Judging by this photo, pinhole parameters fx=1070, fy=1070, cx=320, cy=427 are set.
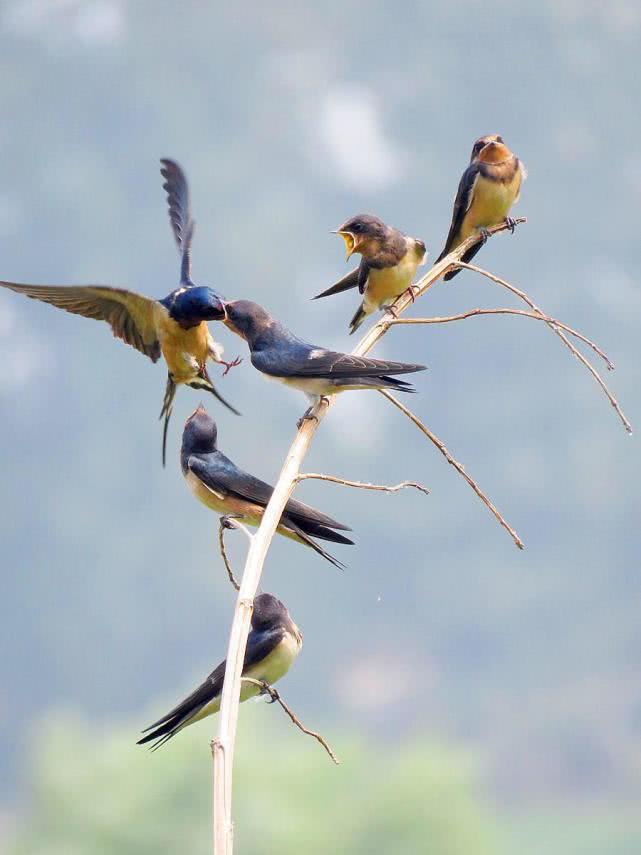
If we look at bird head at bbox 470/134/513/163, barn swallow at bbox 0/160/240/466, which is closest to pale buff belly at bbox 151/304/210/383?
barn swallow at bbox 0/160/240/466

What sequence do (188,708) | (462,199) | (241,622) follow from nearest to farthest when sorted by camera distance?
(241,622), (188,708), (462,199)

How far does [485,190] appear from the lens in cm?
271

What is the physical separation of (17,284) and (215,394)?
31 cm

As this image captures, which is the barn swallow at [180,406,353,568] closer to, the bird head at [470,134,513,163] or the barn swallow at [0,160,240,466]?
the barn swallow at [0,160,240,466]

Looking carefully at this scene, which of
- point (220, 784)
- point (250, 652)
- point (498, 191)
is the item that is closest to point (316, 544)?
point (220, 784)

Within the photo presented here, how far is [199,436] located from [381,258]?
3.38ft

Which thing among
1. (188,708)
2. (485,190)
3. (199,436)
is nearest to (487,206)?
(485,190)

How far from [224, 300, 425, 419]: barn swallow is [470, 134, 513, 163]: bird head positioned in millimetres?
1339

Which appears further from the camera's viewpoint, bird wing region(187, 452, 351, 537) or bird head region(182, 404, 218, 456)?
bird head region(182, 404, 218, 456)

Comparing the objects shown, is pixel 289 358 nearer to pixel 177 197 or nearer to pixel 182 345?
pixel 182 345

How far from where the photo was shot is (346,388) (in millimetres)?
1624

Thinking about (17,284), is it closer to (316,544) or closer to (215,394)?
(215,394)

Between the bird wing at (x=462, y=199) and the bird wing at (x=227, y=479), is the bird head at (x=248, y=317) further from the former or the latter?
the bird wing at (x=462, y=199)

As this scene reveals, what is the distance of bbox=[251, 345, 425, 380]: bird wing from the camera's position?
59.2 inches
